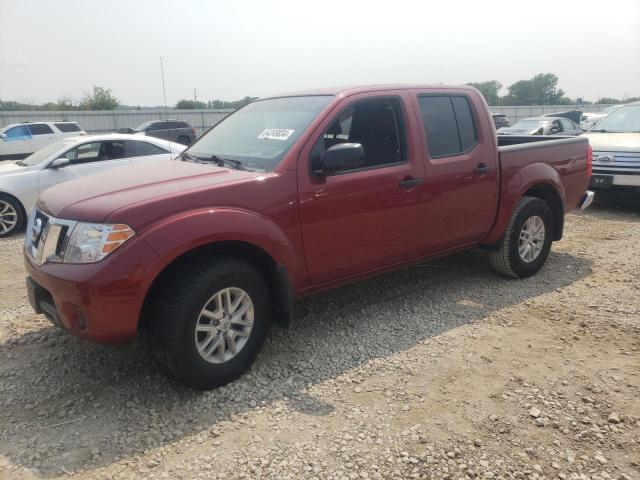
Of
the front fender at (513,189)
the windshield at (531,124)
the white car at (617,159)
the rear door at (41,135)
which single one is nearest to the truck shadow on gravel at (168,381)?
the front fender at (513,189)

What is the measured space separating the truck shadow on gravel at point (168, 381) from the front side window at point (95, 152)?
15.4ft

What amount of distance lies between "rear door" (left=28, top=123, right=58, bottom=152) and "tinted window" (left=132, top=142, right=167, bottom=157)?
1431cm

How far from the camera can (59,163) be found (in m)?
7.93

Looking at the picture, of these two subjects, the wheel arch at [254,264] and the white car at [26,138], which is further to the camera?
the white car at [26,138]

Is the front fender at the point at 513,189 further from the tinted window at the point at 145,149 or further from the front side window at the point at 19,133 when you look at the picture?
the front side window at the point at 19,133

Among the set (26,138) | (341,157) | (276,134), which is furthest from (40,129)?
(341,157)

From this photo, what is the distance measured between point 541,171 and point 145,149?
6037 mm

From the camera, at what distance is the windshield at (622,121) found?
30.5 feet

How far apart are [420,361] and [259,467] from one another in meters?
1.47

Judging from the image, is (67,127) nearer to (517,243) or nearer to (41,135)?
(41,135)

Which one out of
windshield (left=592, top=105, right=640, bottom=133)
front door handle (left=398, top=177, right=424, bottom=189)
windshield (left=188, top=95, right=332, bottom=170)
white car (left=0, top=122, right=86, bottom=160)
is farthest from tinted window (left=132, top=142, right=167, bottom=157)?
white car (left=0, top=122, right=86, bottom=160)

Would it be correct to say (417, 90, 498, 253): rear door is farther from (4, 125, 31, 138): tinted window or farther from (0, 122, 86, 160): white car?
(4, 125, 31, 138): tinted window

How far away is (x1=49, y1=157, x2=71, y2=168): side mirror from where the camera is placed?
7895 millimetres

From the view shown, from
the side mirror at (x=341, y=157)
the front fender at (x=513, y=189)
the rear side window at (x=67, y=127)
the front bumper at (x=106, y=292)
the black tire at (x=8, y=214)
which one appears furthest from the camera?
the rear side window at (x=67, y=127)
